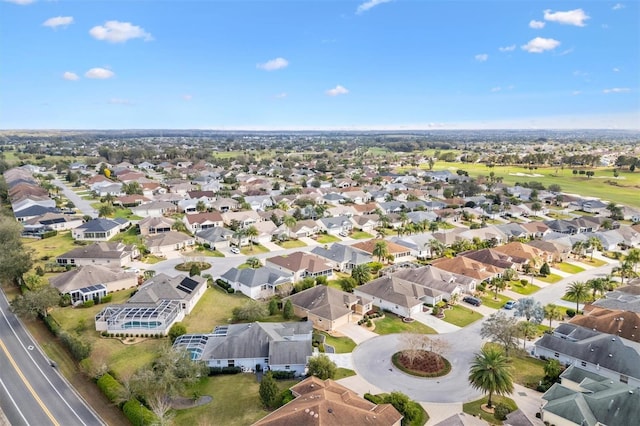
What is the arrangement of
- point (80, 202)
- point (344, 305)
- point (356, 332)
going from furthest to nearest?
point (80, 202)
point (344, 305)
point (356, 332)

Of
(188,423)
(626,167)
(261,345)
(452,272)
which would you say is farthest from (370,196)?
(626,167)

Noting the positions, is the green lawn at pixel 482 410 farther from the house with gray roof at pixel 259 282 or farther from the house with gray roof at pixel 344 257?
the house with gray roof at pixel 344 257

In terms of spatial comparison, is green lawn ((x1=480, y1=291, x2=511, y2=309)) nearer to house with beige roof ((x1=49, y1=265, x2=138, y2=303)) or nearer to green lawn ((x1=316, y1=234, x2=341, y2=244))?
green lawn ((x1=316, y1=234, x2=341, y2=244))

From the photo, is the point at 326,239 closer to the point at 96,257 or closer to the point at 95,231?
the point at 96,257

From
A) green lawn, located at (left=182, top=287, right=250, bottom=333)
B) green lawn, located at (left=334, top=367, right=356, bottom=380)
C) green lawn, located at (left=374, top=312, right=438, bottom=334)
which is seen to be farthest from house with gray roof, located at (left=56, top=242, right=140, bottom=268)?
green lawn, located at (left=334, top=367, right=356, bottom=380)

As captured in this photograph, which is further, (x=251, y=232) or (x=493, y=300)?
(x=251, y=232)

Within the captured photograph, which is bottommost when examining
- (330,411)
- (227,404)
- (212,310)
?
(212,310)

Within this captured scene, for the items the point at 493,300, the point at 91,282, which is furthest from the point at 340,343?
the point at 91,282
